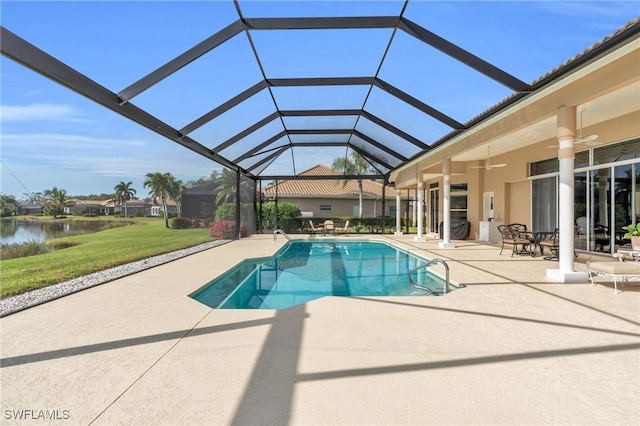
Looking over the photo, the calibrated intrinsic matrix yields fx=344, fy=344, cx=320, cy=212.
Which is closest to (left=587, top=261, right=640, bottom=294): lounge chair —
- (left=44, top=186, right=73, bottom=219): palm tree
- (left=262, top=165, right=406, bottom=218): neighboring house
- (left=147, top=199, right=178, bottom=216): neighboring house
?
(left=44, top=186, right=73, bottom=219): palm tree

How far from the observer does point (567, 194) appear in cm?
564

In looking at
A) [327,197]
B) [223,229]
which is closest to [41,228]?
[223,229]

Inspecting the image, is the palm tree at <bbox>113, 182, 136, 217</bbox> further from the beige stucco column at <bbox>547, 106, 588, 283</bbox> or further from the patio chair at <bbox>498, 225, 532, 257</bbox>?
the patio chair at <bbox>498, 225, 532, 257</bbox>

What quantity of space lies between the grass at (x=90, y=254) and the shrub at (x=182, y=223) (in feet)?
0.45

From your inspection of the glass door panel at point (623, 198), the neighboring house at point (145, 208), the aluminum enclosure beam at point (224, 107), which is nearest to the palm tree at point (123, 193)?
the neighboring house at point (145, 208)

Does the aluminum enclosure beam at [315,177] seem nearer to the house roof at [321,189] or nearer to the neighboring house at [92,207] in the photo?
the house roof at [321,189]

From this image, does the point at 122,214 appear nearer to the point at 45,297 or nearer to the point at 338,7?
the point at 45,297

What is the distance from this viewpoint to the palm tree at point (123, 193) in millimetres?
8109

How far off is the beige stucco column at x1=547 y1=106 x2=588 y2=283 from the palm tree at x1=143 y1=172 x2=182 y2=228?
938 centimetres

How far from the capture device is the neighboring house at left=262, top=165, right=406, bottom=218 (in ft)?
83.4

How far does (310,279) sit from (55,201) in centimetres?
524

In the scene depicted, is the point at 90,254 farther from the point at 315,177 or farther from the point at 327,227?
the point at 315,177

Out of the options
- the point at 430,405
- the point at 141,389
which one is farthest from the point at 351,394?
the point at 141,389

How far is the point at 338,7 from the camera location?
5.90 m
